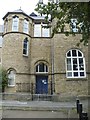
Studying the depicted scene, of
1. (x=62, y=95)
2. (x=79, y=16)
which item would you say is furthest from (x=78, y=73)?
(x=79, y=16)

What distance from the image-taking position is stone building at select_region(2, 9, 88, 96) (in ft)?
79.4

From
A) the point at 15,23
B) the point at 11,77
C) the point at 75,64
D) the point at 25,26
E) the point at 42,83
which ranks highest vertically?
the point at 15,23

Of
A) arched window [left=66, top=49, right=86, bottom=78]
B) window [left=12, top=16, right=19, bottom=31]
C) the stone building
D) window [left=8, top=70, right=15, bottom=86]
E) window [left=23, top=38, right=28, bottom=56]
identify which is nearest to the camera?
the stone building

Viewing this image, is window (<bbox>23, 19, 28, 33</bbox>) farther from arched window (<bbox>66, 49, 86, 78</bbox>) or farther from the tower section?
arched window (<bbox>66, 49, 86, 78</bbox>)

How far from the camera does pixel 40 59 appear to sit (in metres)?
28.4

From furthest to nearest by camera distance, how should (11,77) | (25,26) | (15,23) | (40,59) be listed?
(25,26), (40,59), (15,23), (11,77)

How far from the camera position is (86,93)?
78.7 ft

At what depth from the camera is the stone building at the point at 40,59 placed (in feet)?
79.4

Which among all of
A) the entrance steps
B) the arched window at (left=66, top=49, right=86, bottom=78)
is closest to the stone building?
the arched window at (left=66, top=49, right=86, bottom=78)

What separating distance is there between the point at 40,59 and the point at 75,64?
5.52 metres

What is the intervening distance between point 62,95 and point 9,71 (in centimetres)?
753

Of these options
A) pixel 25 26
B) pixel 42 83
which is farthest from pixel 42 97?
pixel 25 26

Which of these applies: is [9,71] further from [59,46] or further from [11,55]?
[59,46]

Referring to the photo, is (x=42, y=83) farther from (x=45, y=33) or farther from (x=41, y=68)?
(x=45, y=33)
